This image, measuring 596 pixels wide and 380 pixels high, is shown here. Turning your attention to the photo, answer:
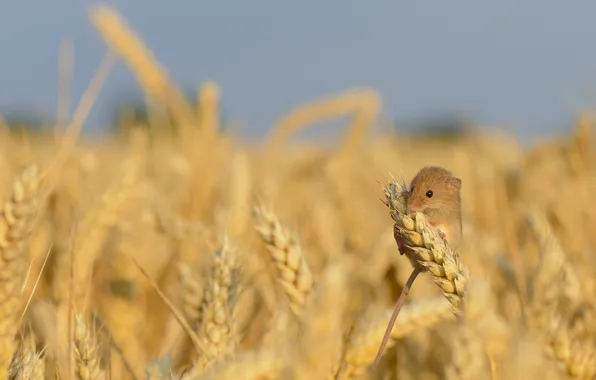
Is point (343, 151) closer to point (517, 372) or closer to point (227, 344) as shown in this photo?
point (227, 344)

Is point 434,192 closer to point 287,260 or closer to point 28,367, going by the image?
point 287,260

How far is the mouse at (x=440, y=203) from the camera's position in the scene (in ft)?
3.24

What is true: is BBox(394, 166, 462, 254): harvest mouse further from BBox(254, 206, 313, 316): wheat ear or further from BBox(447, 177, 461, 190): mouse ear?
BBox(254, 206, 313, 316): wheat ear

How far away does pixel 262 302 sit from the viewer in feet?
6.49

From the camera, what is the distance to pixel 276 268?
41.8 inches

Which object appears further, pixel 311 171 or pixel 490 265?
pixel 311 171

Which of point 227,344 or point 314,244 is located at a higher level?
point 314,244

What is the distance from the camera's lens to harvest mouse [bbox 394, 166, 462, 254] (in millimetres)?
989

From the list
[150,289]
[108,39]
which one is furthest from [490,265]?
[108,39]

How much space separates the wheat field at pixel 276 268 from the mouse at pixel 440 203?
41 mm

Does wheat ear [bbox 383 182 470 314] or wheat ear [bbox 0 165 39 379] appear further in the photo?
wheat ear [bbox 0 165 39 379]

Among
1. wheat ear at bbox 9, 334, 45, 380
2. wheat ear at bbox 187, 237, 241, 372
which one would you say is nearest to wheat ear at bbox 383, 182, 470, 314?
wheat ear at bbox 187, 237, 241, 372

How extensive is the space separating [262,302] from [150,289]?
1.05 feet

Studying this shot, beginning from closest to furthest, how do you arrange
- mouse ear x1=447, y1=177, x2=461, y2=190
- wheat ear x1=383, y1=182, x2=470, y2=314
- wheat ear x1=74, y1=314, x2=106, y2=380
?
wheat ear x1=383, y1=182, x2=470, y2=314 < wheat ear x1=74, y1=314, x2=106, y2=380 < mouse ear x1=447, y1=177, x2=461, y2=190
